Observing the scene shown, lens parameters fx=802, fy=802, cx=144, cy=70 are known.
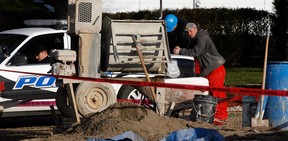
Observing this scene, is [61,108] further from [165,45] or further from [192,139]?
[192,139]

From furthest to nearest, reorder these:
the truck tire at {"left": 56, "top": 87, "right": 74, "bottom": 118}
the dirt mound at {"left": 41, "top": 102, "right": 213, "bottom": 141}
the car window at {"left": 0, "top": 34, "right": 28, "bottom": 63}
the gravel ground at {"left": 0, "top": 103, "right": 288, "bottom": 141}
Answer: the car window at {"left": 0, "top": 34, "right": 28, "bottom": 63} → the truck tire at {"left": 56, "top": 87, "right": 74, "bottom": 118} → the dirt mound at {"left": 41, "top": 102, "right": 213, "bottom": 141} → the gravel ground at {"left": 0, "top": 103, "right": 288, "bottom": 141}

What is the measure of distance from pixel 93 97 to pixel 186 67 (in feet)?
13.1

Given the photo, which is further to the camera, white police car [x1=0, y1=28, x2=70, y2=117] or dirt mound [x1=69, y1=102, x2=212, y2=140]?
white police car [x1=0, y1=28, x2=70, y2=117]

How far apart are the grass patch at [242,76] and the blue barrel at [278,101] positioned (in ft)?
35.3

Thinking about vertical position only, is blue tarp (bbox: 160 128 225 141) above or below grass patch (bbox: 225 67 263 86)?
above

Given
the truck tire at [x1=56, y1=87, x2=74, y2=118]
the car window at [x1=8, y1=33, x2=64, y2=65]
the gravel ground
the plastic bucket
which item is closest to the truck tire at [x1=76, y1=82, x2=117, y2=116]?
the truck tire at [x1=56, y1=87, x2=74, y2=118]

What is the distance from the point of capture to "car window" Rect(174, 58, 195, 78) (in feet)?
49.8

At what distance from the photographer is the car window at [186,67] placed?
1519 centimetres

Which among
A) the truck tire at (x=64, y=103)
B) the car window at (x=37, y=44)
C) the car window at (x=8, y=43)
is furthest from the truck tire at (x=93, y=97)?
the car window at (x=8, y=43)

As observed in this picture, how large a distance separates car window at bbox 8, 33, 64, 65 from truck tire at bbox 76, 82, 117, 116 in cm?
310

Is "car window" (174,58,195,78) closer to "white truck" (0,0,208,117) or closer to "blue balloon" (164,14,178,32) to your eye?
"blue balloon" (164,14,178,32)

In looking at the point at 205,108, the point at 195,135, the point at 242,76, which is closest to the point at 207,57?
the point at 205,108

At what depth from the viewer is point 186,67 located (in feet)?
50.2

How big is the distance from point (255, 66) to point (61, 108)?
18.5m
